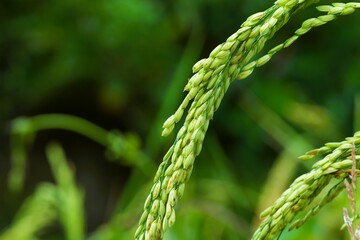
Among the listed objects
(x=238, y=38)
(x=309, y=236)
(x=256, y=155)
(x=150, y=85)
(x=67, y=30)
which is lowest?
(x=238, y=38)

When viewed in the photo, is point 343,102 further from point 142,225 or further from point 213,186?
point 142,225

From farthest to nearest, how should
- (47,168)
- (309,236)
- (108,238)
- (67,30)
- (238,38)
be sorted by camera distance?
(47,168)
(67,30)
(108,238)
(309,236)
(238,38)

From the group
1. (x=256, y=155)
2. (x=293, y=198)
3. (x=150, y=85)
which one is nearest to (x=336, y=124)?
(x=256, y=155)

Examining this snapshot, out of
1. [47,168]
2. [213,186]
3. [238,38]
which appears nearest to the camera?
[238,38]

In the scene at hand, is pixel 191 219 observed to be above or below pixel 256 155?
below

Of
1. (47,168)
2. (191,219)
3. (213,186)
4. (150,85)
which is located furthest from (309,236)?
(47,168)

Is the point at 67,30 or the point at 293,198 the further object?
the point at 67,30
